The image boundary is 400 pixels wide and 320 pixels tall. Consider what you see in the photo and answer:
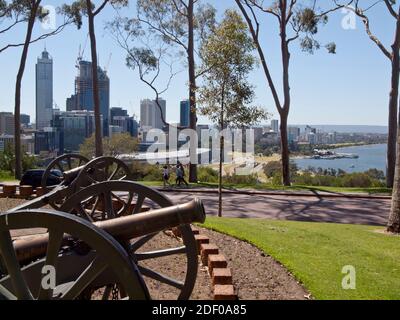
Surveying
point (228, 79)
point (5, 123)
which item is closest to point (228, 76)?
point (228, 79)

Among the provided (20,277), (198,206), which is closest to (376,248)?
(198,206)

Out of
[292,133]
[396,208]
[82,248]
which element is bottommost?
[396,208]

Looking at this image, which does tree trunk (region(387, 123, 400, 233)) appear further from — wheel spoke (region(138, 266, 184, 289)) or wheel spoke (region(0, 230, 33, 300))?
wheel spoke (region(0, 230, 33, 300))

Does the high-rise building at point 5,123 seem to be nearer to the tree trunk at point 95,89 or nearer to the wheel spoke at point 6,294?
the tree trunk at point 95,89

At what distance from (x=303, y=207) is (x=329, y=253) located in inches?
321

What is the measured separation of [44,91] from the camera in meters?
67.6

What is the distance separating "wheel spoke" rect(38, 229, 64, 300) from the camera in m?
3.12

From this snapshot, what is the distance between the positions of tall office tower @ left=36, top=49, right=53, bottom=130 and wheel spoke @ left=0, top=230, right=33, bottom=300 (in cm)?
5800

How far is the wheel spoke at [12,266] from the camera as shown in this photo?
10.4 feet

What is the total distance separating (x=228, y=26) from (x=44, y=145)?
40136 mm

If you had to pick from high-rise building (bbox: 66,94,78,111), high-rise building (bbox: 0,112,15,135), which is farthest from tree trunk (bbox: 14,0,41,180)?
high-rise building (bbox: 66,94,78,111)

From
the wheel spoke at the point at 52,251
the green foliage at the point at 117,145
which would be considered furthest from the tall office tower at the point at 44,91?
the wheel spoke at the point at 52,251

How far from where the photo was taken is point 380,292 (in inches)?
225

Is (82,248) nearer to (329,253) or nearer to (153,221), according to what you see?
(153,221)
